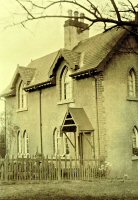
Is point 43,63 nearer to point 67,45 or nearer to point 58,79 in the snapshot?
point 67,45

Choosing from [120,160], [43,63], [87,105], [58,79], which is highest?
[43,63]

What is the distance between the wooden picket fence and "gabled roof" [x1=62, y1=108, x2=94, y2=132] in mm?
3210

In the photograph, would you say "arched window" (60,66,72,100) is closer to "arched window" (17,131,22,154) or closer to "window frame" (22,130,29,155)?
"window frame" (22,130,29,155)

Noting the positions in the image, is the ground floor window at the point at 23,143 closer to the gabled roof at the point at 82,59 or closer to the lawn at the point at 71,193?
the gabled roof at the point at 82,59

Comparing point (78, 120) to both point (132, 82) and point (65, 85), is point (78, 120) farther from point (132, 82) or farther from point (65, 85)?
point (132, 82)

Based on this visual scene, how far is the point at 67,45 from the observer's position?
34500mm

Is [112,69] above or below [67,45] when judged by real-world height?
below

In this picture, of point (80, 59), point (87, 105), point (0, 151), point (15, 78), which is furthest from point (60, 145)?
point (0, 151)

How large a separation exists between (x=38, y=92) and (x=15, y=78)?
4.18 metres

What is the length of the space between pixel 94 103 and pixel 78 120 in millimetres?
1557

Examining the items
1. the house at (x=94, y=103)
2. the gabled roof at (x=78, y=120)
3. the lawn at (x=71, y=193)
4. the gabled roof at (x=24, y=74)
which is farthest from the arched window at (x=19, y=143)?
the lawn at (x=71, y=193)

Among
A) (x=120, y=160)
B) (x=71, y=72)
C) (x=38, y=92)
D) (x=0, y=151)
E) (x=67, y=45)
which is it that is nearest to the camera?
(x=120, y=160)

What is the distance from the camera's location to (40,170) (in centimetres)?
2214

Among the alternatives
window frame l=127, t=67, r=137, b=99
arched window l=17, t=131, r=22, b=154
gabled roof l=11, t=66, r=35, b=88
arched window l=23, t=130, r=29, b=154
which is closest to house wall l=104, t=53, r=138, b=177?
window frame l=127, t=67, r=137, b=99
